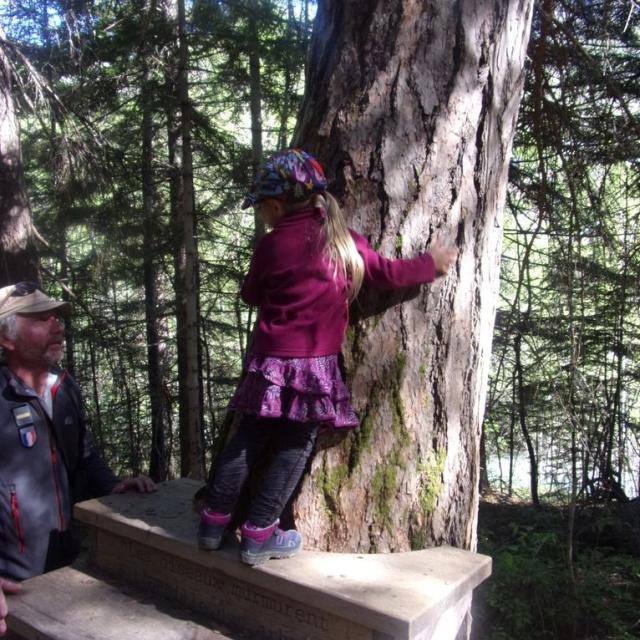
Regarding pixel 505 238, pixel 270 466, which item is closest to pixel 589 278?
pixel 505 238

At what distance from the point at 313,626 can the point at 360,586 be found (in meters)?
0.22

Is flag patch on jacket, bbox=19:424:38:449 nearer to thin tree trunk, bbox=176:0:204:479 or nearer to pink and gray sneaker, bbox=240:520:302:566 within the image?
pink and gray sneaker, bbox=240:520:302:566

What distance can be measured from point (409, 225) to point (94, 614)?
1.68 metres

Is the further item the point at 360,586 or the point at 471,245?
the point at 471,245

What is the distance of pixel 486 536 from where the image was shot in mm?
6492

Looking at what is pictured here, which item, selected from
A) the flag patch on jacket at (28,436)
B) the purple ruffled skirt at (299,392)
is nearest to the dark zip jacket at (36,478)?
the flag patch on jacket at (28,436)

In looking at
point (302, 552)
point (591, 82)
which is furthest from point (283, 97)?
point (302, 552)

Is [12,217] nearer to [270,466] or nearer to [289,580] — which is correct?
[270,466]

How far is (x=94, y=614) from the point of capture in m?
2.12

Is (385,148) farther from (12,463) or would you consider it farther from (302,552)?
(12,463)

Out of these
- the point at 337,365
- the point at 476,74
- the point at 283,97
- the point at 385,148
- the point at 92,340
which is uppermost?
the point at 283,97

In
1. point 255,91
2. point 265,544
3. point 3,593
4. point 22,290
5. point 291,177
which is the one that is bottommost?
point 3,593

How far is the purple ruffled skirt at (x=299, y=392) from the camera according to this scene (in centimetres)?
201

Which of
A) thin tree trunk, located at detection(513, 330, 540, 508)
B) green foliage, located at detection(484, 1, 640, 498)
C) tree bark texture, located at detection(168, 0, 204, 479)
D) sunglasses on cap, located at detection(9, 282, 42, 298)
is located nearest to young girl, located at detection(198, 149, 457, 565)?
sunglasses on cap, located at detection(9, 282, 42, 298)
